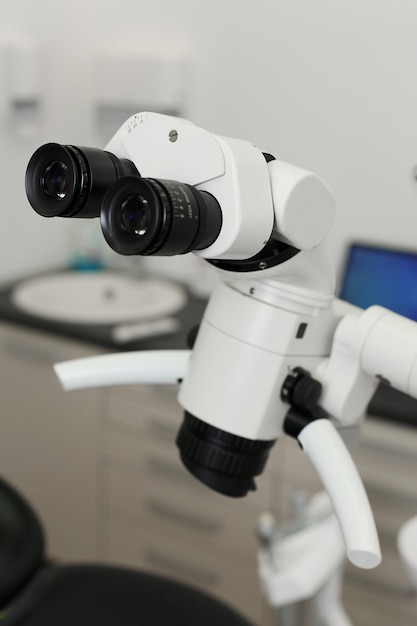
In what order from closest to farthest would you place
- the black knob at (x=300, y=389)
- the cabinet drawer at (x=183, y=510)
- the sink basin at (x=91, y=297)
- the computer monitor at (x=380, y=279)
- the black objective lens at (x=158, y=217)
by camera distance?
the black objective lens at (x=158, y=217) < the black knob at (x=300, y=389) < the computer monitor at (x=380, y=279) < the cabinet drawer at (x=183, y=510) < the sink basin at (x=91, y=297)

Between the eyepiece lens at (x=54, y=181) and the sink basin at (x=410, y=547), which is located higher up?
the eyepiece lens at (x=54, y=181)

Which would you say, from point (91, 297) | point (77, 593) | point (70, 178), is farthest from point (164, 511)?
point (70, 178)

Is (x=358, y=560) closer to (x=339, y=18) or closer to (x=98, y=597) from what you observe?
(x=339, y=18)

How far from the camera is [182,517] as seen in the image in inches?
80.7

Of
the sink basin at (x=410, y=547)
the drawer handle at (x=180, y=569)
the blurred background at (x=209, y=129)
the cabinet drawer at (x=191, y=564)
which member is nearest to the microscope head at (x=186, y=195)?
the blurred background at (x=209, y=129)

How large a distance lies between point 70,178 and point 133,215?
0.06 m

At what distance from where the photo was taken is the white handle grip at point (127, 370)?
2.06ft

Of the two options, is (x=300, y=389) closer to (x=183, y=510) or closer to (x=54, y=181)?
(x=54, y=181)

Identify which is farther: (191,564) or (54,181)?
(191,564)

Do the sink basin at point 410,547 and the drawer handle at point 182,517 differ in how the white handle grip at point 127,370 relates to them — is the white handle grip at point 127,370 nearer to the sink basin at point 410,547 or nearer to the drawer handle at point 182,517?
the sink basin at point 410,547

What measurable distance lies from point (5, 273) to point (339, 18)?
1671mm

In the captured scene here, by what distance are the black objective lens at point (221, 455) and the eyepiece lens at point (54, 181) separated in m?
0.18

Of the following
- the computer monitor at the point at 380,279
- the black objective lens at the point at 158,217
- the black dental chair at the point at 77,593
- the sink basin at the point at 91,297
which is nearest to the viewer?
the black objective lens at the point at 158,217

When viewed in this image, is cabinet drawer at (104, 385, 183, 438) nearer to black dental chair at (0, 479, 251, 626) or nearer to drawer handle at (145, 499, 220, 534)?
drawer handle at (145, 499, 220, 534)
